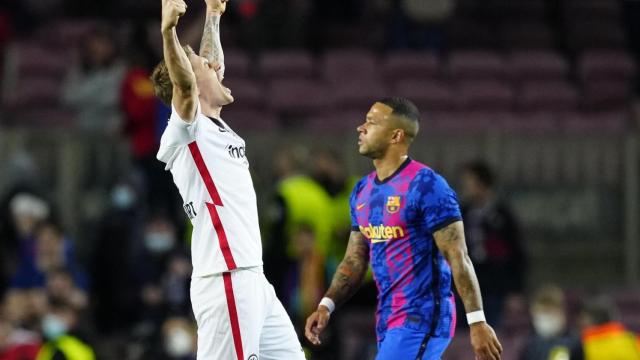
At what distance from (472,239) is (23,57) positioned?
577cm

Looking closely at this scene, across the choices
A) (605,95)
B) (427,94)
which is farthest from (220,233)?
(605,95)

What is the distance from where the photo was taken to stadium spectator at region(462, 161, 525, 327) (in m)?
12.4

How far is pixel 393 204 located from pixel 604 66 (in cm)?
927

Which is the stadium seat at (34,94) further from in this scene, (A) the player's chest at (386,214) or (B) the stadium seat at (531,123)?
(A) the player's chest at (386,214)

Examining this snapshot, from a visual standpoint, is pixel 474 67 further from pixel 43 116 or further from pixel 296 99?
pixel 43 116

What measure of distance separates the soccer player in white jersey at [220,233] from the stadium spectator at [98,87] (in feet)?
21.7

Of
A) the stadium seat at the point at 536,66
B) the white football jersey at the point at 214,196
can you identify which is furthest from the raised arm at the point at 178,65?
the stadium seat at the point at 536,66

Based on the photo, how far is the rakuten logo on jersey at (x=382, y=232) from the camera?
7.54 meters

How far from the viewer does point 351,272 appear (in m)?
7.95

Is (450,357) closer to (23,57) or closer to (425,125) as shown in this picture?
(425,125)

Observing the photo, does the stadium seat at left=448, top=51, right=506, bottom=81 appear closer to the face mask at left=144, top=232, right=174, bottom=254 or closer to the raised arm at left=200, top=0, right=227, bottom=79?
the face mask at left=144, top=232, right=174, bottom=254

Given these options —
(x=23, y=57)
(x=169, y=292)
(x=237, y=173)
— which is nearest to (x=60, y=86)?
(x=23, y=57)

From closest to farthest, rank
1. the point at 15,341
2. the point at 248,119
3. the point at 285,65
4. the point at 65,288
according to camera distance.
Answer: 1. the point at 15,341
2. the point at 65,288
3. the point at 248,119
4. the point at 285,65

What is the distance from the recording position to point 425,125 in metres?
14.6
